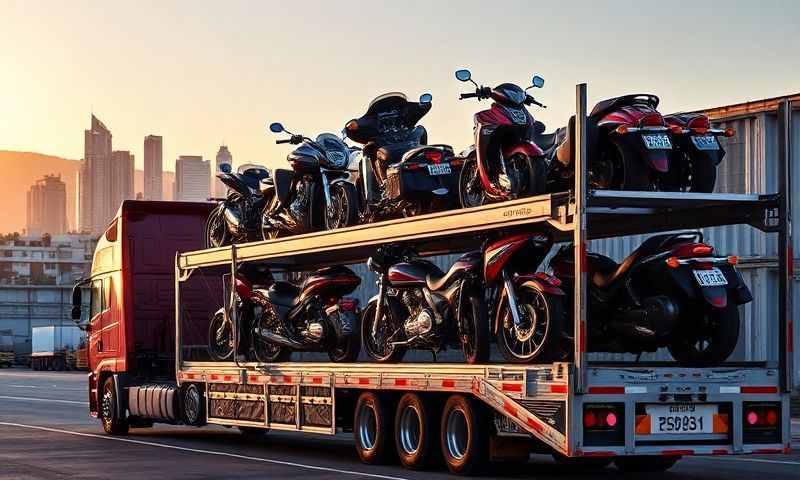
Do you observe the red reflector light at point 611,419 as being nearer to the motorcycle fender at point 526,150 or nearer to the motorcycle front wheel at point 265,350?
the motorcycle fender at point 526,150

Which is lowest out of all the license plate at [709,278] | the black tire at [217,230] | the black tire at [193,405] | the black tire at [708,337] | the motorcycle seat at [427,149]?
the black tire at [193,405]

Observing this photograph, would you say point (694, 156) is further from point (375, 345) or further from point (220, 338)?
point (220, 338)

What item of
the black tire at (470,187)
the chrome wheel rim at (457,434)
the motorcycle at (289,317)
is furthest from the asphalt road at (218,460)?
the black tire at (470,187)

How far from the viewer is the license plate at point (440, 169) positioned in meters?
16.2

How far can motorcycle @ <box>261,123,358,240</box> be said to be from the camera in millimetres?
18172

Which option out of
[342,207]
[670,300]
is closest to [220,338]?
[342,207]

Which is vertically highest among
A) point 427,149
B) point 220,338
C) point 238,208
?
point 427,149

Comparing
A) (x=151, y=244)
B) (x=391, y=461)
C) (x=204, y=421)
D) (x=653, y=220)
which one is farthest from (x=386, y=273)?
(x=151, y=244)

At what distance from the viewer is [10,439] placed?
21453mm

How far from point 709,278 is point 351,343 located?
5058 mm

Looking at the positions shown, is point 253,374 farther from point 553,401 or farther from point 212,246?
point 553,401

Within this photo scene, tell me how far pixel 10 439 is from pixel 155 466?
18.3ft

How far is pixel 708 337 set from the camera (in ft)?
47.1

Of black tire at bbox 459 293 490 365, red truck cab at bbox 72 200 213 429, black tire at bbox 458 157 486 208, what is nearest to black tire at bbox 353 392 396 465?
black tire at bbox 459 293 490 365
